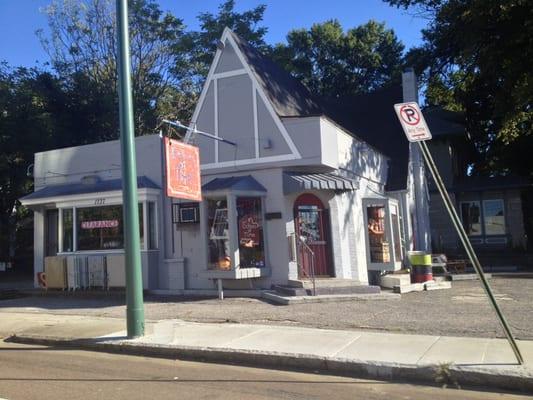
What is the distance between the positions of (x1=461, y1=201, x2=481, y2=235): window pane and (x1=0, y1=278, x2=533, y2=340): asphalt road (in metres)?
11.4

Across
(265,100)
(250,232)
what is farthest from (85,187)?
(265,100)

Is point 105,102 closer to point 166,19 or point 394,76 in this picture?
point 166,19

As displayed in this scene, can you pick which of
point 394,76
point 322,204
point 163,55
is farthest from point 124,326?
point 394,76

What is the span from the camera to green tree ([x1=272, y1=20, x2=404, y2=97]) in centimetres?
3675

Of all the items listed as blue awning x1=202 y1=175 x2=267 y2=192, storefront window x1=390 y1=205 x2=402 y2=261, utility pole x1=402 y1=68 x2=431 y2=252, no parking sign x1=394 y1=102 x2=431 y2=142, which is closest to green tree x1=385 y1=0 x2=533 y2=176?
utility pole x1=402 y1=68 x2=431 y2=252

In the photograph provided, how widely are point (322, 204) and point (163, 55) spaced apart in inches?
827

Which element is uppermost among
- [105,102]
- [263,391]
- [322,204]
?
[105,102]

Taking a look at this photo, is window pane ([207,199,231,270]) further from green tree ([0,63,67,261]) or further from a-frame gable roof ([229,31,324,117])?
green tree ([0,63,67,261])

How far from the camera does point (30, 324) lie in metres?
11.5

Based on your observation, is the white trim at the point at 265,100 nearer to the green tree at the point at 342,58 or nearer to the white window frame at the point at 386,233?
the white window frame at the point at 386,233

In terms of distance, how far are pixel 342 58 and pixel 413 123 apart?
31215 millimetres

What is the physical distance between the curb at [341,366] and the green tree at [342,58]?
30.0 meters

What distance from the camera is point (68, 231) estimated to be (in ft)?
56.0

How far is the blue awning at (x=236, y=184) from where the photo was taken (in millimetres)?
14406
